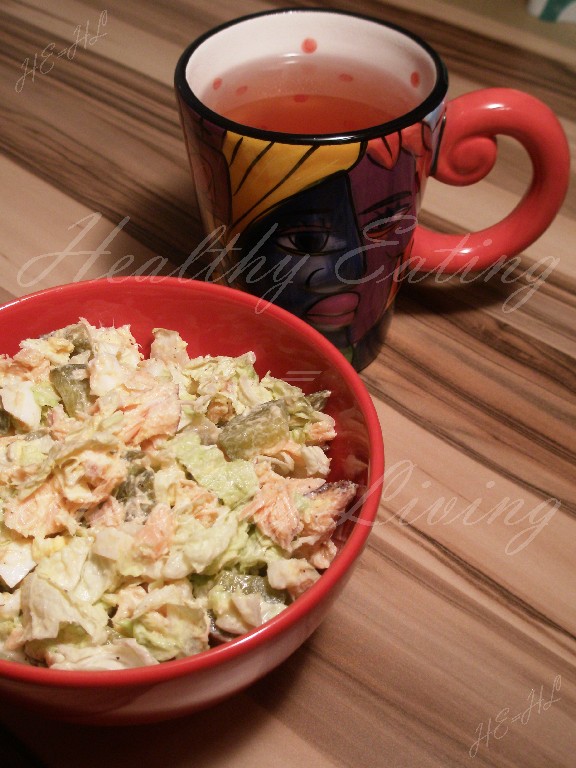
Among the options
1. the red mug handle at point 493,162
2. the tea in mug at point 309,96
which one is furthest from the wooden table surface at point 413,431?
the tea in mug at point 309,96

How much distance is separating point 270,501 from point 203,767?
211 millimetres

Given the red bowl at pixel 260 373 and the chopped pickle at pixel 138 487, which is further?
the chopped pickle at pixel 138 487

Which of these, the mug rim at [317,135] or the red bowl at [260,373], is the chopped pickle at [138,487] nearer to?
the red bowl at [260,373]

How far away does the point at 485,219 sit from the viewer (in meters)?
1.08

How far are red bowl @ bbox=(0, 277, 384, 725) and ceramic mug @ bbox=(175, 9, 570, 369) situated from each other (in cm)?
6

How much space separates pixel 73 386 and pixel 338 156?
0.33m

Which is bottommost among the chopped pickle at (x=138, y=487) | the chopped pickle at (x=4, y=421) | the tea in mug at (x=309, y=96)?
the chopped pickle at (x=4, y=421)

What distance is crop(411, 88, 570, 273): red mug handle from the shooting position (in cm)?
78

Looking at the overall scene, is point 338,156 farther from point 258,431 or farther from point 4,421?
point 4,421
